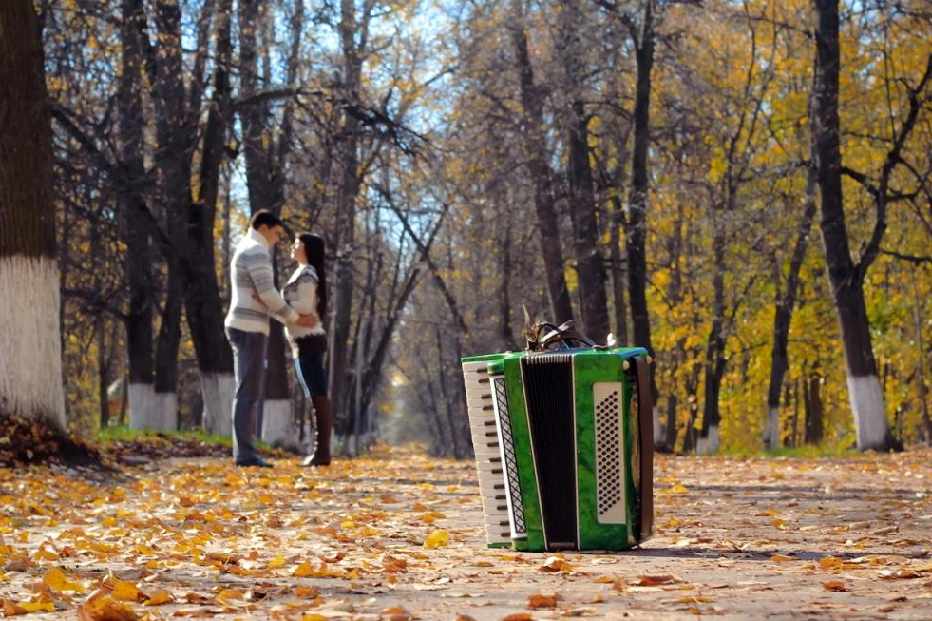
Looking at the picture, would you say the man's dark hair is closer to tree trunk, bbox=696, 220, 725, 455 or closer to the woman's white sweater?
the woman's white sweater

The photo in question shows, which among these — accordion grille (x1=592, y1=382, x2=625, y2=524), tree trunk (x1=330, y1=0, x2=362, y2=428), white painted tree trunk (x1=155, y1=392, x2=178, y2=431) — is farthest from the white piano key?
white painted tree trunk (x1=155, y1=392, x2=178, y2=431)

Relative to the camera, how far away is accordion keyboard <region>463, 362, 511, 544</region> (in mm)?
6570

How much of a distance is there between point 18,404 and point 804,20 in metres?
14.5

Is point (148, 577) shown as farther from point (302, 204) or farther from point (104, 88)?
point (302, 204)

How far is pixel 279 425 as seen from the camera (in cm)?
2444

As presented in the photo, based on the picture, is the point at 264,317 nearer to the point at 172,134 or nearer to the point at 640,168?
the point at 172,134

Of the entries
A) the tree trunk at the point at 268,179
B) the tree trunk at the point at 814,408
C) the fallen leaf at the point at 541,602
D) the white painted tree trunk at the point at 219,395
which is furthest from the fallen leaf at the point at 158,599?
the tree trunk at the point at 814,408

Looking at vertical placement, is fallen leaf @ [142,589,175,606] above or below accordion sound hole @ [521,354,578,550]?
below

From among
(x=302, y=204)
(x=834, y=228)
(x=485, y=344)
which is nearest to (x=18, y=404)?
(x=834, y=228)

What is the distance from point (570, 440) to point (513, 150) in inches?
763

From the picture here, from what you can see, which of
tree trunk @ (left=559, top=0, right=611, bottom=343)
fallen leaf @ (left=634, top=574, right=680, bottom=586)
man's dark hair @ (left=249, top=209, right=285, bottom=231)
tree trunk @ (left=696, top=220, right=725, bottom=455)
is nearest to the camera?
fallen leaf @ (left=634, top=574, right=680, bottom=586)

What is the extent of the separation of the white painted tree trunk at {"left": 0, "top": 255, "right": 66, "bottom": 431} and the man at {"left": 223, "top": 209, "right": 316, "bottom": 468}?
167 cm

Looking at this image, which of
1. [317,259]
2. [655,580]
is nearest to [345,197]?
[317,259]

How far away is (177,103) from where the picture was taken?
845 inches
